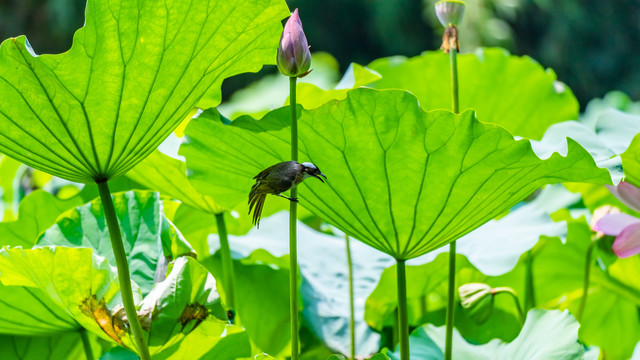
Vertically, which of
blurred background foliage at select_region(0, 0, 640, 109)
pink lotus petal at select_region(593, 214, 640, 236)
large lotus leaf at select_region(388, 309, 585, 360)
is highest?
blurred background foliage at select_region(0, 0, 640, 109)

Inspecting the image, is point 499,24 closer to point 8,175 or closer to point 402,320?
point 8,175

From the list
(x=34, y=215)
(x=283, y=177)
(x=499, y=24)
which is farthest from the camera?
(x=499, y=24)

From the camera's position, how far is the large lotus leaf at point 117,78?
0.93 feet

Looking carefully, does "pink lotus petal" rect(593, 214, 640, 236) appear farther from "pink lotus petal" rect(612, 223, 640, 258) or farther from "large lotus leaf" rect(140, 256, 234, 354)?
"large lotus leaf" rect(140, 256, 234, 354)

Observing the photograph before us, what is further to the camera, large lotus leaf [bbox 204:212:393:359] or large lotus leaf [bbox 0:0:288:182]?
large lotus leaf [bbox 204:212:393:359]

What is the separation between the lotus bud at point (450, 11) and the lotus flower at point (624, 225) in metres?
0.15

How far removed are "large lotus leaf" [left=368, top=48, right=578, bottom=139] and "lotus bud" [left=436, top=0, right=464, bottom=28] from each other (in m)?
0.26

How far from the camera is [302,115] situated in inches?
12.8

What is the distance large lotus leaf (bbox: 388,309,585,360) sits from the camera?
0.37 m

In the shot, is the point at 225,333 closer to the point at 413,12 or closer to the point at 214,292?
the point at 214,292

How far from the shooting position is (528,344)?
15.7 inches

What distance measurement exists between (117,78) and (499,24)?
17.3 feet

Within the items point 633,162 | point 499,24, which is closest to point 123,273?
point 633,162

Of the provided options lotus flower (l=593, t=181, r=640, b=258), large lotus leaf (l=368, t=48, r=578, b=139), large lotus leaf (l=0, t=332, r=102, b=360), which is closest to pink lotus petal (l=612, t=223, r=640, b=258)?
lotus flower (l=593, t=181, r=640, b=258)
